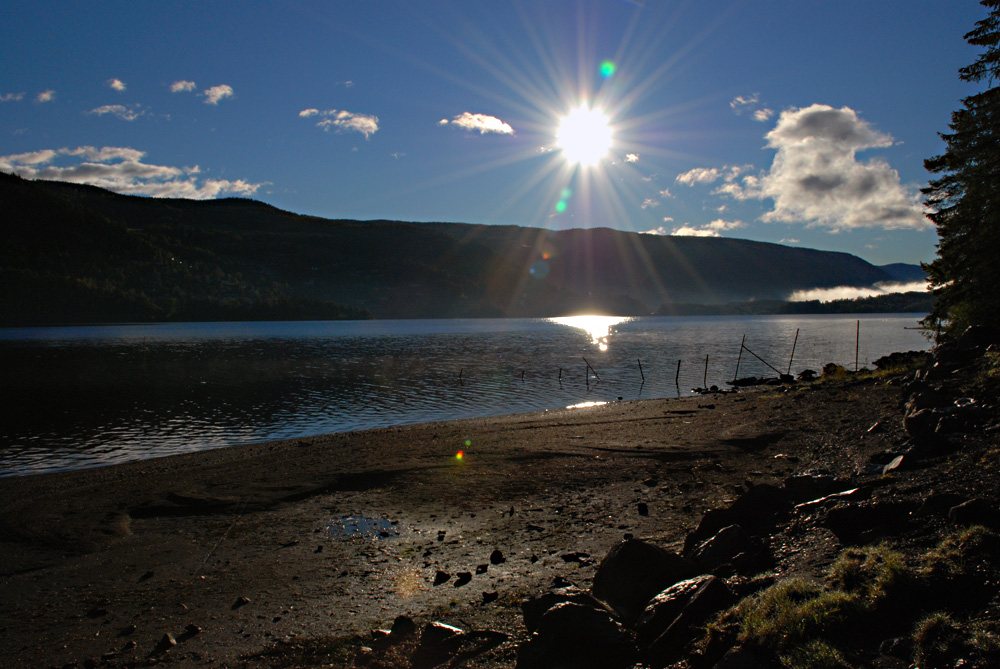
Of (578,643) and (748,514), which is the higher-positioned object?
(748,514)

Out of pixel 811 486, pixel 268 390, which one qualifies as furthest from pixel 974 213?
pixel 268 390

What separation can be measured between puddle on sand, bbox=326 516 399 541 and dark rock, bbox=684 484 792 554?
531 centimetres

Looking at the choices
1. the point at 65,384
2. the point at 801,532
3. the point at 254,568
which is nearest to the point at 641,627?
the point at 801,532

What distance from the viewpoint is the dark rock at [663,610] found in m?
5.51

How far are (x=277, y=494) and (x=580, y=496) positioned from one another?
6.99 m

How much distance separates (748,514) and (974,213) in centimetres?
2858

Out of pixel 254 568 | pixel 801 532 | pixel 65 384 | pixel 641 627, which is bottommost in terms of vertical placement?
pixel 65 384

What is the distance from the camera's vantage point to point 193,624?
7164mm

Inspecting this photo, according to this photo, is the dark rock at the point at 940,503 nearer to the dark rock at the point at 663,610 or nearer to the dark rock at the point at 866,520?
the dark rock at the point at 866,520

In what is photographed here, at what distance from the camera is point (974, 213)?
27.0m

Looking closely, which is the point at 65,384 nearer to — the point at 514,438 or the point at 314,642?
the point at 514,438

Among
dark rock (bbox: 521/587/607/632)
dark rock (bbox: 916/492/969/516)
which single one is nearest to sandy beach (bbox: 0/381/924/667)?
dark rock (bbox: 521/587/607/632)

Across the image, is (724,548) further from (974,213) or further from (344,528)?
(974,213)

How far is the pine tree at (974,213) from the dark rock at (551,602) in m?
23.9
